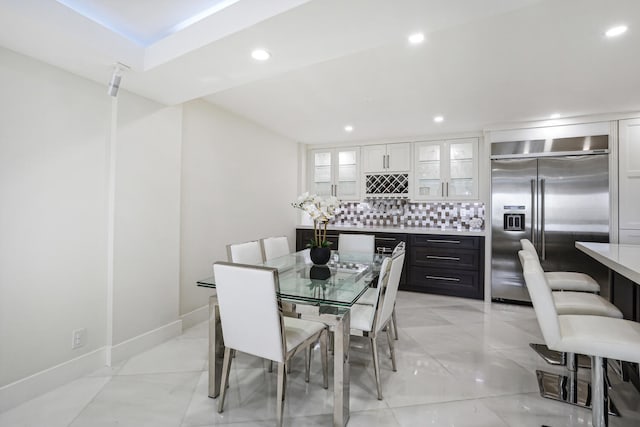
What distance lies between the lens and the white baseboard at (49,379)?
178 cm

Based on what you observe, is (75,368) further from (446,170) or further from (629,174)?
(629,174)

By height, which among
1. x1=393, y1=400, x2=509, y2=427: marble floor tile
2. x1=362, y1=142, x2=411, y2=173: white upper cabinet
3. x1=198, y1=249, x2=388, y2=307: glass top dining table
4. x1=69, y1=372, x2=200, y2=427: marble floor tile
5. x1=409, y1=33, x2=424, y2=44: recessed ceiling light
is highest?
x1=409, y1=33, x2=424, y2=44: recessed ceiling light

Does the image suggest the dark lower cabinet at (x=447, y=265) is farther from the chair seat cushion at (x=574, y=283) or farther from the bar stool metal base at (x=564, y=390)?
the bar stool metal base at (x=564, y=390)

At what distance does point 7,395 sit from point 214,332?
125 centimetres

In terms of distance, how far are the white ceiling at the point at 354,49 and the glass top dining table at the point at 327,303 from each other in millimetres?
1422

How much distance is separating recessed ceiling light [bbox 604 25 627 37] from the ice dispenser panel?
2307mm

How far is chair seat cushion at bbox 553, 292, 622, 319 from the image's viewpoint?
6.05 feet

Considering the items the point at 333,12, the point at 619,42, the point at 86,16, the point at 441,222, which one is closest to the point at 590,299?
the point at 619,42

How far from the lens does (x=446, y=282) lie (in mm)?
4125

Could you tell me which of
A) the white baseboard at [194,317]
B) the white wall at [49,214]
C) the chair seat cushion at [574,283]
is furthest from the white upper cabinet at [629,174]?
the white wall at [49,214]

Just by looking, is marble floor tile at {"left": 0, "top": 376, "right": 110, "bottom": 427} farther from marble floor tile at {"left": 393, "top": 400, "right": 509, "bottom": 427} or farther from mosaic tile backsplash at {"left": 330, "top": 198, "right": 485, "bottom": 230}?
mosaic tile backsplash at {"left": 330, "top": 198, "right": 485, "bottom": 230}

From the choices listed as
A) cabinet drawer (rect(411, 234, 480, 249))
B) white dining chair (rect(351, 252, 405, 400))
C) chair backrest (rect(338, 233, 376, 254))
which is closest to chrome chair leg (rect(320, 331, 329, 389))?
white dining chair (rect(351, 252, 405, 400))

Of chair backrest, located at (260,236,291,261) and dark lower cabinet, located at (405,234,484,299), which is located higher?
chair backrest, located at (260,236,291,261)

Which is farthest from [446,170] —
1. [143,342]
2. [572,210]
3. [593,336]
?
[143,342]
